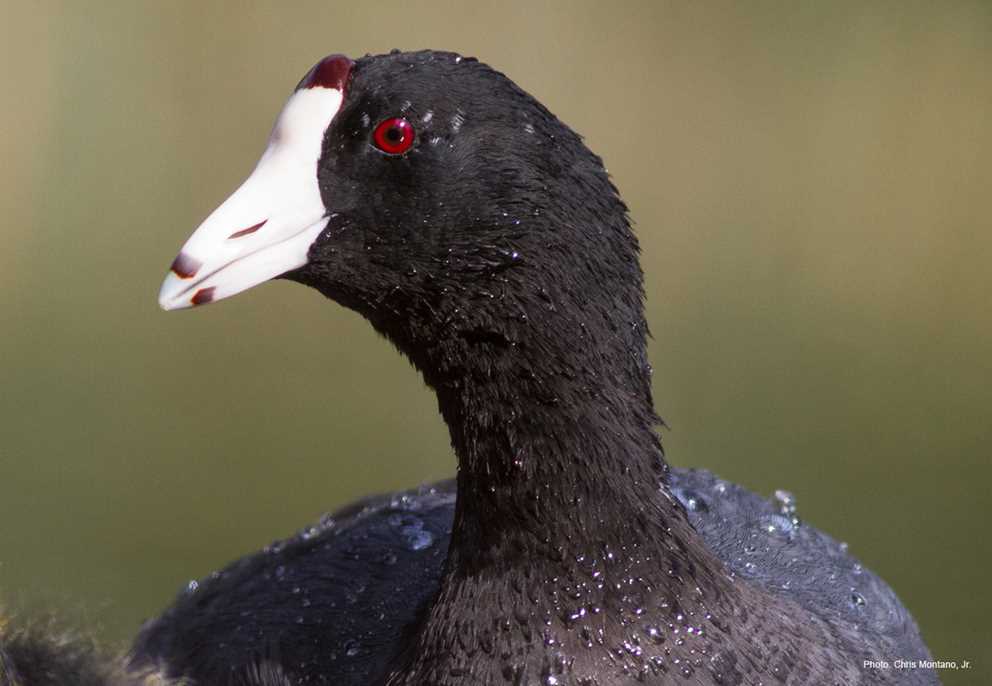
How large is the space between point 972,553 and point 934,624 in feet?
1.18

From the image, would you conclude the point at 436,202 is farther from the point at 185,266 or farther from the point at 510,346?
the point at 185,266

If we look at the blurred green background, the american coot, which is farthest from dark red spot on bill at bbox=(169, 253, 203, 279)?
the blurred green background

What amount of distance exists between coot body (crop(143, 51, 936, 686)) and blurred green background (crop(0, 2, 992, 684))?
2059 mm

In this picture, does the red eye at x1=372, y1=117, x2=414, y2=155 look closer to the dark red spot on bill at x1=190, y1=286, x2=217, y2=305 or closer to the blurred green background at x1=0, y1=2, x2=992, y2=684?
the dark red spot on bill at x1=190, y1=286, x2=217, y2=305

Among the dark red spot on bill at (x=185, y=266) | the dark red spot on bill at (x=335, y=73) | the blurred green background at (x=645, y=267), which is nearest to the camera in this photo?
the dark red spot on bill at (x=185, y=266)

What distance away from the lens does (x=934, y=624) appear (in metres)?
3.83

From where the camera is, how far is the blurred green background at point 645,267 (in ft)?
14.4

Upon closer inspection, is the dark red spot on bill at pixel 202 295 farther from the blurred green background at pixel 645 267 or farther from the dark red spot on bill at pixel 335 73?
the blurred green background at pixel 645 267

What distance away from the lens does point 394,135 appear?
5.97 feet

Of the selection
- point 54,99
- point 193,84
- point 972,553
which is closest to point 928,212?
point 972,553

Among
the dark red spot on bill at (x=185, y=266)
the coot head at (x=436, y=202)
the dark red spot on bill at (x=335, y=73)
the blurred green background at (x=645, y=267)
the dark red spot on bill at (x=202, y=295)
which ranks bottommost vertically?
the dark red spot on bill at (x=202, y=295)

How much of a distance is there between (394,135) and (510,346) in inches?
10.5

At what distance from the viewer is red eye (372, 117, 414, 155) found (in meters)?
1.81

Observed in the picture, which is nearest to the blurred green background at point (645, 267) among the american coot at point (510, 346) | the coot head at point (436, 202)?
the american coot at point (510, 346)
